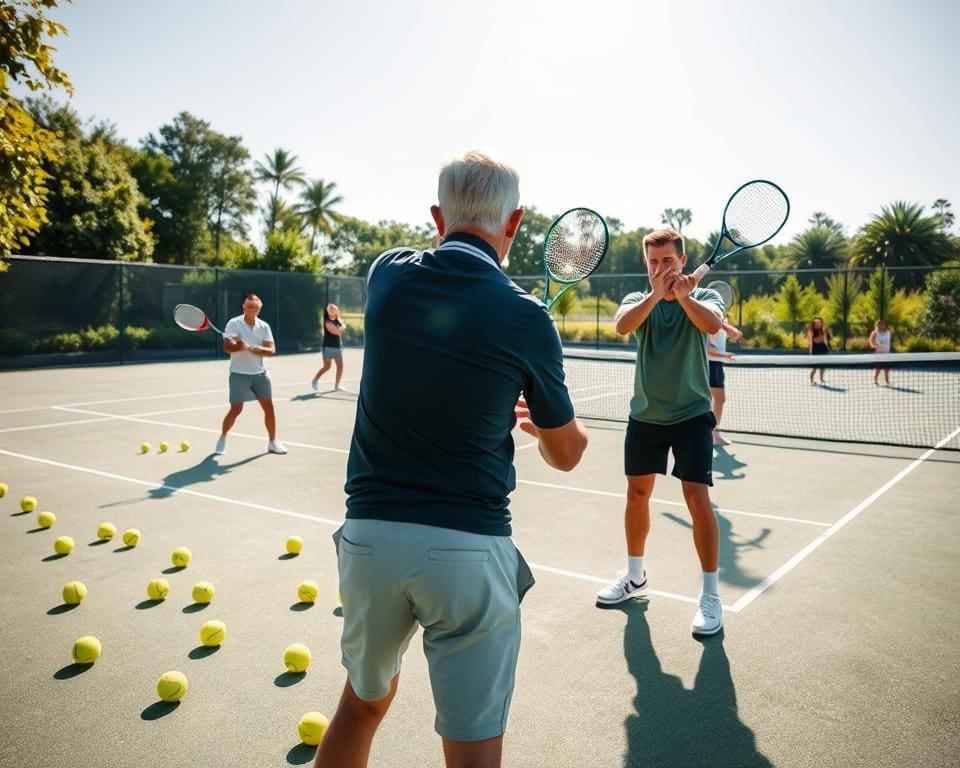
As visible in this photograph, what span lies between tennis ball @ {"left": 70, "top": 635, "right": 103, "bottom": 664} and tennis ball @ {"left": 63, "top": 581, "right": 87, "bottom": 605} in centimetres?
83

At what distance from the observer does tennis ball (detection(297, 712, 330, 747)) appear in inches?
119

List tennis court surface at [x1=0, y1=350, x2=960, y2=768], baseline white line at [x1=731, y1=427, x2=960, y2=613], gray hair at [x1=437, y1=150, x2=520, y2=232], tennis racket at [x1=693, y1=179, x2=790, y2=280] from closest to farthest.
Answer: gray hair at [x1=437, y1=150, x2=520, y2=232] < tennis court surface at [x1=0, y1=350, x2=960, y2=768] < baseline white line at [x1=731, y1=427, x2=960, y2=613] < tennis racket at [x1=693, y1=179, x2=790, y2=280]

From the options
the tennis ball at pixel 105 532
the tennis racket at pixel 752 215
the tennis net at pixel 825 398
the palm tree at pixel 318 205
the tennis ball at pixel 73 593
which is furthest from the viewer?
the palm tree at pixel 318 205

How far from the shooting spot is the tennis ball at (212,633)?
389 cm

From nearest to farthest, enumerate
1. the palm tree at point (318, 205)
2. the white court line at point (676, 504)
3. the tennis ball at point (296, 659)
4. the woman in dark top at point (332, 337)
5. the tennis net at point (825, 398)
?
the tennis ball at point (296, 659)
the white court line at point (676, 504)
the tennis net at point (825, 398)
the woman in dark top at point (332, 337)
the palm tree at point (318, 205)

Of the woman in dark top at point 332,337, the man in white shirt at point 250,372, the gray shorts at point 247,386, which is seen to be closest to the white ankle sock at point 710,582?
the man in white shirt at point 250,372

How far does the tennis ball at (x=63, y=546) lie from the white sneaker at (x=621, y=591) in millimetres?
3889

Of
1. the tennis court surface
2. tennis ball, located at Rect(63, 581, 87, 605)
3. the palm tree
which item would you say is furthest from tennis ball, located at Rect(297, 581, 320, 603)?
the palm tree

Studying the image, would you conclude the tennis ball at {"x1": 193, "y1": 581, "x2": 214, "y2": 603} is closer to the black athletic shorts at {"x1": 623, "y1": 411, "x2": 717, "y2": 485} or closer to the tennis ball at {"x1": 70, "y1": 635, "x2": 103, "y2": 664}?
the tennis ball at {"x1": 70, "y1": 635, "x2": 103, "y2": 664}

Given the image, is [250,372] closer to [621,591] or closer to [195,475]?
[195,475]

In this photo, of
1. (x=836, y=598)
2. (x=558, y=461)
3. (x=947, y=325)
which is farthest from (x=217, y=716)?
(x=947, y=325)

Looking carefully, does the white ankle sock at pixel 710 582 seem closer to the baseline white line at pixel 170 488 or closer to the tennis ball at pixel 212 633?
the tennis ball at pixel 212 633

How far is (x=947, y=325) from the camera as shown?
24.7 meters

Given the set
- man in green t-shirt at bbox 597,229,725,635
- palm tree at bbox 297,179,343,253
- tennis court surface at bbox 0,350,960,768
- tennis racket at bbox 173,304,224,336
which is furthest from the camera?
palm tree at bbox 297,179,343,253
